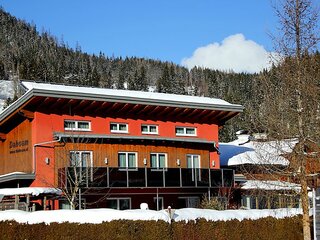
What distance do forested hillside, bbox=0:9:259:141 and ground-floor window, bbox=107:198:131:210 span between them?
68.5 metres

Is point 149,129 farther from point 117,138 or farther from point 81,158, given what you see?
point 81,158

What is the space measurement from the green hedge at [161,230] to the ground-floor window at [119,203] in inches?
491

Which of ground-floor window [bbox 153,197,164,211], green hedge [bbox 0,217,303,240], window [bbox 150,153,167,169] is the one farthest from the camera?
window [bbox 150,153,167,169]

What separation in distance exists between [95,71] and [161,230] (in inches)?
4936

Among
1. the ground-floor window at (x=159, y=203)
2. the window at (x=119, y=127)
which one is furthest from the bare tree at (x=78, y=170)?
the ground-floor window at (x=159, y=203)

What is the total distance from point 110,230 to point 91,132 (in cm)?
1624

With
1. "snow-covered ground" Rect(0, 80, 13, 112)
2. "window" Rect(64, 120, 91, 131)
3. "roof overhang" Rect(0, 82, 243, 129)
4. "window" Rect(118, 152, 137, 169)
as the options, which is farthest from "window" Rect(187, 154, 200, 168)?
"snow-covered ground" Rect(0, 80, 13, 112)

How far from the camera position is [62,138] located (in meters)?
31.3

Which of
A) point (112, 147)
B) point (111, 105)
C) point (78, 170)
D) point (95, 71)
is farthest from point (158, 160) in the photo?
point (95, 71)

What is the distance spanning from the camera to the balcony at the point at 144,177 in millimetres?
29875

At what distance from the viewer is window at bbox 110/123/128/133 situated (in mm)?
34112

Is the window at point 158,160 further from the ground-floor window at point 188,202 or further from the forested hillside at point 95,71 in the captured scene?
the forested hillside at point 95,71

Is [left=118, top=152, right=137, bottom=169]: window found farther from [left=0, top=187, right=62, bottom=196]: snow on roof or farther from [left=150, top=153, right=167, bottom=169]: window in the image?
[left=0, top=187, right=62, bottom=196]: snow on roof

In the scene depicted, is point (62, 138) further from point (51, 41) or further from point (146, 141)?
point (51, 41)
